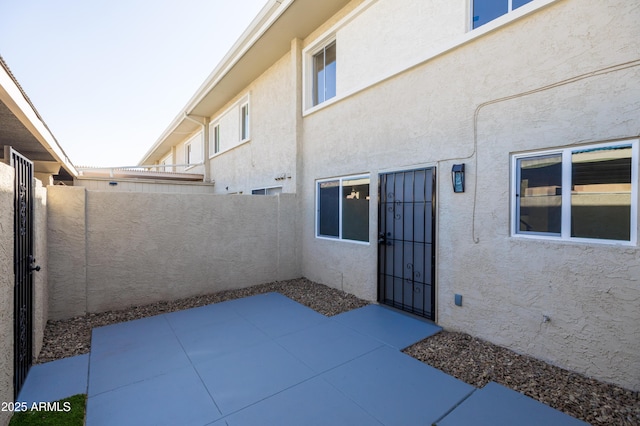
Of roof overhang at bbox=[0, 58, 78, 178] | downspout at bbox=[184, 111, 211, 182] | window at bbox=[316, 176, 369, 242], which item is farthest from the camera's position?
downspout at bbox=[184, 111, 211, 182]

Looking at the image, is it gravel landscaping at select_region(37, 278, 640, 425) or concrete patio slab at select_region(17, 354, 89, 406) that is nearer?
gravel landscaping at select_region(37, 278, 640, 425)

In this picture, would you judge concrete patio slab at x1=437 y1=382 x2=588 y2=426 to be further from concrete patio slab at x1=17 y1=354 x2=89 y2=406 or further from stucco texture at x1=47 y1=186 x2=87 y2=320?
stucco texture at x1=47 y1=186 x2=87 y2=320

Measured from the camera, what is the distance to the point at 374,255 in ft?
19.9

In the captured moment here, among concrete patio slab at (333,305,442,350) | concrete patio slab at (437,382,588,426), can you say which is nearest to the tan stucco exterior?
concrete patio slab at (437,382,588,426)

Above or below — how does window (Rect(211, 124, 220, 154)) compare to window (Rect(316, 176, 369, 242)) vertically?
above

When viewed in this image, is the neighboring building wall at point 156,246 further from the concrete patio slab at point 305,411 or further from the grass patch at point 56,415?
the concrete patio slab at point 305,411

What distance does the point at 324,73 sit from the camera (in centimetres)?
766

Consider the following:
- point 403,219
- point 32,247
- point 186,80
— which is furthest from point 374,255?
point 186,80

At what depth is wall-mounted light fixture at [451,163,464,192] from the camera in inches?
176

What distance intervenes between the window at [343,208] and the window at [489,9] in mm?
3237

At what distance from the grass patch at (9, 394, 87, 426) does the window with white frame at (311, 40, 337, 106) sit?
7.27 m

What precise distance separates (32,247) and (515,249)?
666cm

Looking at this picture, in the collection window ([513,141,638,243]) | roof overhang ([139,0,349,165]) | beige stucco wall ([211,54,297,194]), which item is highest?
roof overhang ([139,0,349,165])

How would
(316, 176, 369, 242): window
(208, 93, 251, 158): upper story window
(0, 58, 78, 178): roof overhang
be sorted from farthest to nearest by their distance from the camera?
(208, 93, 251, 158): upper story window
(316, 176, 369, 242): window
(0, 58, 78, 178): roof overhang
